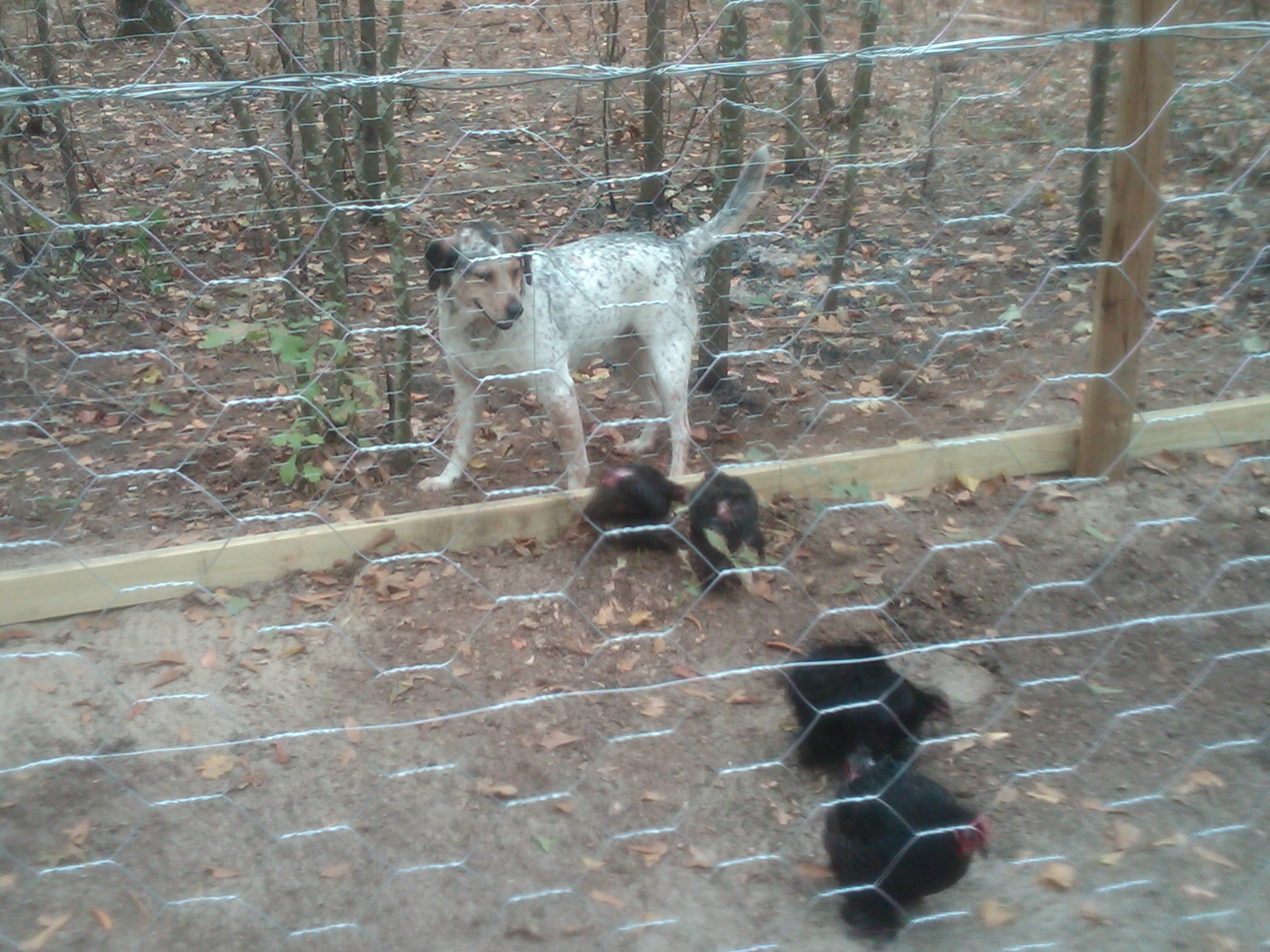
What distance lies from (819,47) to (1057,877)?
3814 mm

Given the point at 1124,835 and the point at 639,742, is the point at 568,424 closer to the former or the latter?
the point at 639,742

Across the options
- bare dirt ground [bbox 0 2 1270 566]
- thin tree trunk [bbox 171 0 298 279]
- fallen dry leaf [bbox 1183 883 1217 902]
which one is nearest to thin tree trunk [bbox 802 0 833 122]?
bare dirt ground [bbox 0 2 1270 566]

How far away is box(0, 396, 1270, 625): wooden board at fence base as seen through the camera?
2.63 m

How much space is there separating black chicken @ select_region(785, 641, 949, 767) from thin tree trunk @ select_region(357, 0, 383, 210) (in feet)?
4.80

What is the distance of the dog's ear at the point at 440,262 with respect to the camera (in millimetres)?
3057

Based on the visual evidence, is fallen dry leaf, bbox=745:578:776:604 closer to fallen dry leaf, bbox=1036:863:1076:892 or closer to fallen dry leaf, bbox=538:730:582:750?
fallen dry leaf, bbox=538:730:582:750

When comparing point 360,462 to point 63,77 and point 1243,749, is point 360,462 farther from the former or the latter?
point 63,77

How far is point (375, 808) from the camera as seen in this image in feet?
7.13

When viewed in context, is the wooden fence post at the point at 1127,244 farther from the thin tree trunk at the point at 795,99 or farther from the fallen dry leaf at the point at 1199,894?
the thin tree trunk at the point at 795,99

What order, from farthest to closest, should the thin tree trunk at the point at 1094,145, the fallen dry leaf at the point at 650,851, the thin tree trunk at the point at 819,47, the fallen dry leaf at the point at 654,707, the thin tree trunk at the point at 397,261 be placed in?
the thin tree trunk at the point at 819,47
the thin tree trunk at the point at 1094,145
the thin tree trunk at the point at 397,261
the fallen dry leaf at the point at 654,707
the fallen dry leaf at the point at 650,851

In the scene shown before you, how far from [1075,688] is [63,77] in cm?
577

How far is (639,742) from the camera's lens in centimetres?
232

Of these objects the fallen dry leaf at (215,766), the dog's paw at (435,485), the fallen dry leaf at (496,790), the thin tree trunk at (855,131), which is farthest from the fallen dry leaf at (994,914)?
the thin tree trunk at (855,131)

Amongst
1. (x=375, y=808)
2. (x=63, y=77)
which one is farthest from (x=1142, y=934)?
(x=63, y=77)
